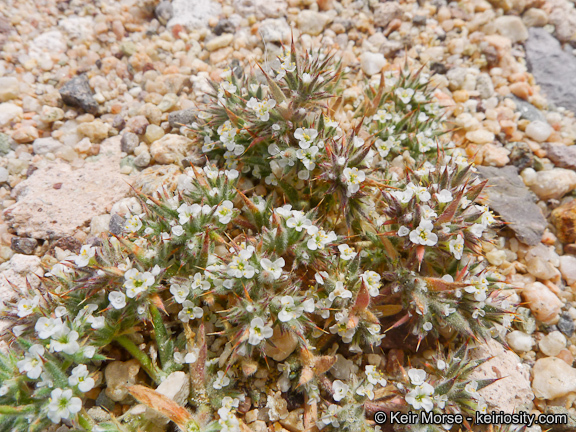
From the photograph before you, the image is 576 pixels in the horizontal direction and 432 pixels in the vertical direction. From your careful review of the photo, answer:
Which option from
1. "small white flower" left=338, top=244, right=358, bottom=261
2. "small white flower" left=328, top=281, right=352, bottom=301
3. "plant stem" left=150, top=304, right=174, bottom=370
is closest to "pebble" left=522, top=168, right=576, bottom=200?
"small white flower" left=338, top=244, right=358, bottom=261

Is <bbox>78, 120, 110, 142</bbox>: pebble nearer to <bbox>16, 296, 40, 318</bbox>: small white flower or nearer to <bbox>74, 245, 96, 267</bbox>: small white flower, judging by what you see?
→ <bbox>74, 245, 96, 267</bbox>: small white flower

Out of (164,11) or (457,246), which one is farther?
(164,11)

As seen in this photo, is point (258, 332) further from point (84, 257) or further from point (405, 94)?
point (405, 94)

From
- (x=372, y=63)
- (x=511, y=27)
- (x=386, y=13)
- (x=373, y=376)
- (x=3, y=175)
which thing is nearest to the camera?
(x=373, y=376)

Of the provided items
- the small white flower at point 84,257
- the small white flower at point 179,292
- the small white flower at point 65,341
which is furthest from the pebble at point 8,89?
the small white flower at point 179,292

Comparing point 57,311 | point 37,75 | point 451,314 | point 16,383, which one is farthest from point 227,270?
point 37,75

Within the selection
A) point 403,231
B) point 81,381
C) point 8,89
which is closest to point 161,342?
point 81,381

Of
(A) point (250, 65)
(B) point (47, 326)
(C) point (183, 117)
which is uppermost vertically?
(A) point (250, 65)
